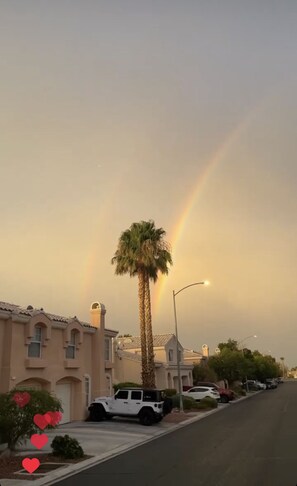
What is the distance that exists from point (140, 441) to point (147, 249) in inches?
791

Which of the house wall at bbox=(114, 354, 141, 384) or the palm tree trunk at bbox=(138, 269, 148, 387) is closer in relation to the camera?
the palm tree trunk at bbox=(138, 269, 148, 387)

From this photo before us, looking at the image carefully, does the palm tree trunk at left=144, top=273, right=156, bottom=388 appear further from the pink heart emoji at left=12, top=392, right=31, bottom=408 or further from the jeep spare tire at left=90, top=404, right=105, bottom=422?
the pink heart emoji at left=12, top=392, right=31, bottom=408

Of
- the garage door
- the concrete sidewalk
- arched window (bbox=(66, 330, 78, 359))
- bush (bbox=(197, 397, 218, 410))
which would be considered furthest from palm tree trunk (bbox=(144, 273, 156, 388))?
arched window (bbox=(66, 330, 78, 359))

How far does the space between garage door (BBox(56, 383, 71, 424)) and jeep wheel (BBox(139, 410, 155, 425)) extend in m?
4.58

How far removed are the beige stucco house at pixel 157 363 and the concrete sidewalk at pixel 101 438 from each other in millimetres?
18125

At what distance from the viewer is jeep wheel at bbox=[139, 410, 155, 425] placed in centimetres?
2684

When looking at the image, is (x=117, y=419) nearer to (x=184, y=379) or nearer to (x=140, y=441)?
(x=140, y=441)

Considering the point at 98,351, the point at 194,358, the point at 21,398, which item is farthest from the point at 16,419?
the point at 194,358

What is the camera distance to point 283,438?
61.2 feet

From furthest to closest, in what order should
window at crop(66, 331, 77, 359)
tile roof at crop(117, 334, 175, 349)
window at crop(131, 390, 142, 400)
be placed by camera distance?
1. tile roof at crop(117, 334, 175, 349)
2. window at crop(66, 331, 77, 359)
3. window at crop(131, 390, 142, 400)

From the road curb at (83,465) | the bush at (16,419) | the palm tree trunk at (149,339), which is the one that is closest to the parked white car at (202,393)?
the palm tree trunk at (149,339)

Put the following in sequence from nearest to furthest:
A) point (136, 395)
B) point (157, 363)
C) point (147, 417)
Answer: point (147, 417)
point (136, 395)
point (157, 363)

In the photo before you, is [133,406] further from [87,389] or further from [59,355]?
[59,355]

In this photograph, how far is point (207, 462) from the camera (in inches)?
539
